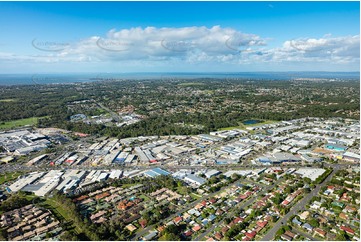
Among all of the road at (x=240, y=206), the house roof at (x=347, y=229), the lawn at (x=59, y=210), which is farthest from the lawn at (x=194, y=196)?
the house roof at (x=347, y=229)

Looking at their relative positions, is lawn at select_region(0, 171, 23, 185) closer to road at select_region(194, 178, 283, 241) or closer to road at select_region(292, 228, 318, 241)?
road at select_region(194, 178, 283, 241)

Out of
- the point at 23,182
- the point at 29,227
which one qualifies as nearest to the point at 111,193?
the point at 29,227

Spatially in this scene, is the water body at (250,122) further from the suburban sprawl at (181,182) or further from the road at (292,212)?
the road at (292,212)

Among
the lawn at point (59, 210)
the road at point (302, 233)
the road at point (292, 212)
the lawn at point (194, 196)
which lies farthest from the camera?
the lawn at point (194, 196)

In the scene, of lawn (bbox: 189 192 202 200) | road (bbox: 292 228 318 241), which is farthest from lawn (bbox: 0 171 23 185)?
road (bbox: 292 228 318 241)

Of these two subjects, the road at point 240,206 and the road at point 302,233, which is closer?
the road at point 302,233

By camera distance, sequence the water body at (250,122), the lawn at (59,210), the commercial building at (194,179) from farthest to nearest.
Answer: the water body at (250,122)
the commercial building at (194,179)
the lawn at (59,210)

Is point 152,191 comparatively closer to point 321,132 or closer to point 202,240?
point 202,240

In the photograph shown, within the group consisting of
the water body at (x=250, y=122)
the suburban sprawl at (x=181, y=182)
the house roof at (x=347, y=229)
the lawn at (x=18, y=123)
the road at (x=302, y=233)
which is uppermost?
the lawn at (x=18, y=123)
